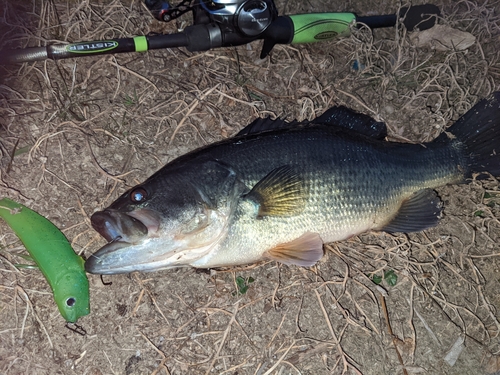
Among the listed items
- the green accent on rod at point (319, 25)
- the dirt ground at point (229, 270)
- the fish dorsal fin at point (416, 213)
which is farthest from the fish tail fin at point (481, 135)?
the green accent on rod at point (319, 25)

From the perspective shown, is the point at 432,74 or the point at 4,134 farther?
the point at 432,74

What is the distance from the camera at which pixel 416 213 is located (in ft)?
10.5

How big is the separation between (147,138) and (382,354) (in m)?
2.55

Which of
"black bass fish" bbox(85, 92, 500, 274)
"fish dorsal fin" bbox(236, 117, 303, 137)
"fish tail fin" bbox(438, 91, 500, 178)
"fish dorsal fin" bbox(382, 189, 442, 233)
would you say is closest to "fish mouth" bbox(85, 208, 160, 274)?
"black bass fish" bbox(85, 92, 500, 274)

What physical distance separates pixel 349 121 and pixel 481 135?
1.10 metres

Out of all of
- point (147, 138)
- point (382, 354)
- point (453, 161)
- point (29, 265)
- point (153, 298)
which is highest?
point (147, 138)

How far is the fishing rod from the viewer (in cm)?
299

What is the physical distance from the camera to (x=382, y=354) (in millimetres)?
3379

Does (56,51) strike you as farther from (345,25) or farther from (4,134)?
(345,25)

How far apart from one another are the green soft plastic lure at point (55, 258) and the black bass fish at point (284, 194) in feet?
1.90

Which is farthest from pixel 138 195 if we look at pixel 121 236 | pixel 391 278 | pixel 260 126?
pixel 391 278

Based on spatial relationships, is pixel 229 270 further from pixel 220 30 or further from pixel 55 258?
pixel 220 30

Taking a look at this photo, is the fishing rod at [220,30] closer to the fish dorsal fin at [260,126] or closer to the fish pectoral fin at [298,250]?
the fish dorsal fin at [260,126]

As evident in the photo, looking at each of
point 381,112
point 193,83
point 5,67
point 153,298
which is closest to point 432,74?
point 381,112
